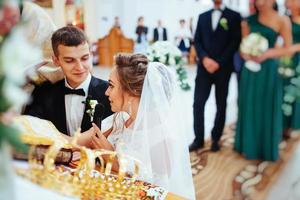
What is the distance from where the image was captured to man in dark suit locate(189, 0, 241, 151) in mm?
1198

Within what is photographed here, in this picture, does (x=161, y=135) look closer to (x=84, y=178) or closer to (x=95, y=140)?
(x=95, y=140)

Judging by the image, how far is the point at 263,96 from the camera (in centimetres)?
120

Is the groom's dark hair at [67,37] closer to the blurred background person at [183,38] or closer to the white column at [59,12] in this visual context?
the white column at [59,12]

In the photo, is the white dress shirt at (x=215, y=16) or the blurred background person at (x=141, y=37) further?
the blurred background person at (x=141, y=37)

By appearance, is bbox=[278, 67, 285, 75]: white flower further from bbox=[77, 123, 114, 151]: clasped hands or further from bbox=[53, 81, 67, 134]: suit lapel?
bbox=[53, 81, 67, 134]: suit lapel

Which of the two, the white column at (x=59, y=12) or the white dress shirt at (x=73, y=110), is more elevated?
the white column at (x=59, y=12)

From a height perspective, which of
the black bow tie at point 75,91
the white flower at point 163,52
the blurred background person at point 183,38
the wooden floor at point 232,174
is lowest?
the wooden floor at point 232,174

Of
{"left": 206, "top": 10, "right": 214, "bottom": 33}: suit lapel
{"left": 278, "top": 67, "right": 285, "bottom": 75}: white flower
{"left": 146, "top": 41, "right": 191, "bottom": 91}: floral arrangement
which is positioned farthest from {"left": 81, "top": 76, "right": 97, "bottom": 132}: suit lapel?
{"left": 278, "top": 67, "right": 285, "bottom": 75}: white flower

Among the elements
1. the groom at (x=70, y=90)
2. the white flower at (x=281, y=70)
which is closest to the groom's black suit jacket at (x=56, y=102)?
the groom at (x=70, y=90)

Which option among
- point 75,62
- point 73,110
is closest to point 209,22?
point 75,62

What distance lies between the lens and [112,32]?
1.42 meters

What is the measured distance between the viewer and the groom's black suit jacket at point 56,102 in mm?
1346

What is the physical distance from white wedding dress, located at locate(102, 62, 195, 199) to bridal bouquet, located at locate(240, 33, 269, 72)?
277 mm

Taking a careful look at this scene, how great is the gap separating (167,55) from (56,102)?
0.47m
